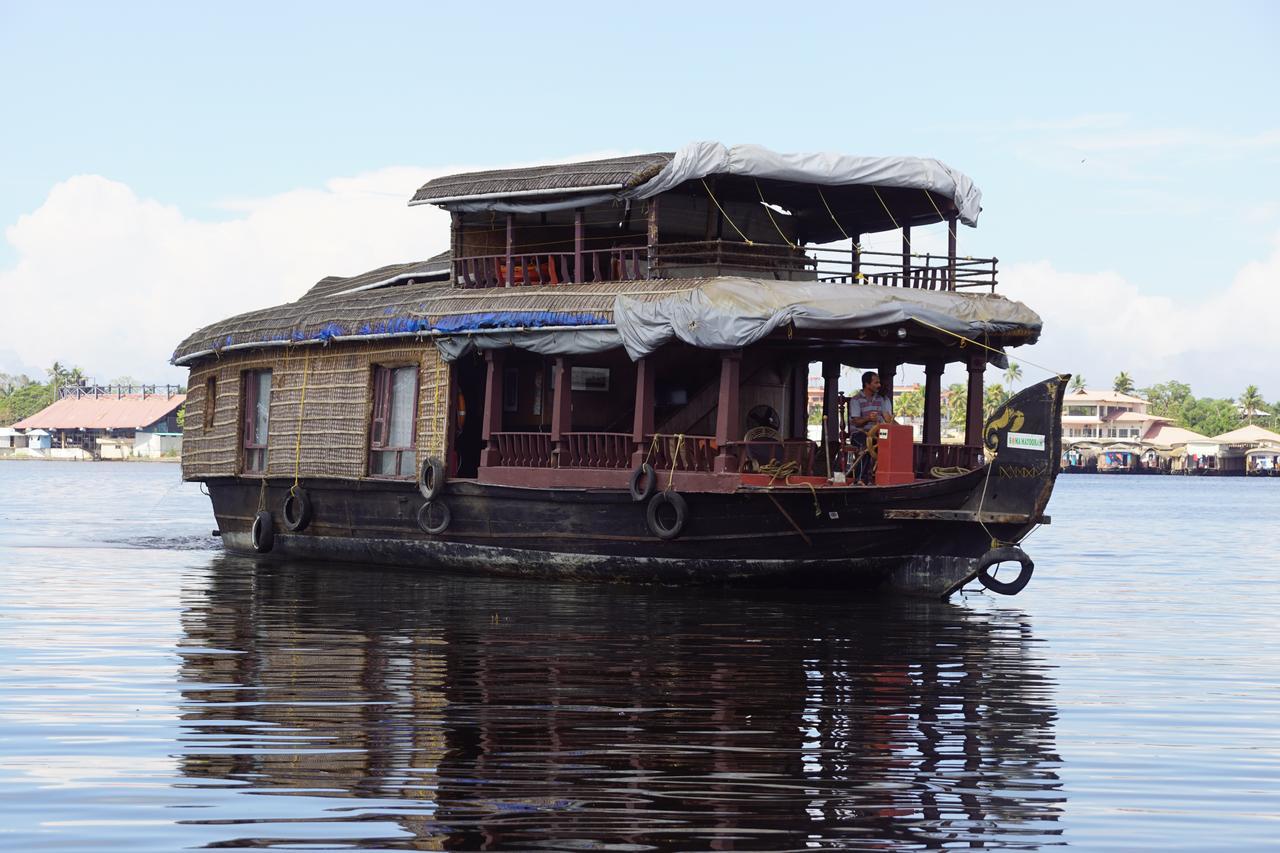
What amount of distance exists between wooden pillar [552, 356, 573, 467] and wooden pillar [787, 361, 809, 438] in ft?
8.69

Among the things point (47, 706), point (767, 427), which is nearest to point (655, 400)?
point (767, 427)

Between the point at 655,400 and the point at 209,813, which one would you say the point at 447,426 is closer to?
the point at 655,400

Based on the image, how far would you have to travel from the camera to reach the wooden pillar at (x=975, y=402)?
16359 millimetres

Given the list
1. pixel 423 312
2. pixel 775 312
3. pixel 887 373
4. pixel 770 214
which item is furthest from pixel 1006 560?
pixel 423 312

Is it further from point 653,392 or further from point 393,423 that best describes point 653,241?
point 393,423

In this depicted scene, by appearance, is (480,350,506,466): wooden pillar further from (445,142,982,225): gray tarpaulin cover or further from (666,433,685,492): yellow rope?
(666,433,685,492): yellow rope

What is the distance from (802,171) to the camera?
16.0 metres

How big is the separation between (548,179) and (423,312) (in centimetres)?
207

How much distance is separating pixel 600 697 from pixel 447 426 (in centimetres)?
847

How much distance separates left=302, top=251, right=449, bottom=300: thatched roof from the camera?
66.3ft

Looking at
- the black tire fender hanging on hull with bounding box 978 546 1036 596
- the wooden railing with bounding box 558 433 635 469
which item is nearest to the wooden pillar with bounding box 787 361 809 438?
the wooden railing with bounding box 558 433 635 469

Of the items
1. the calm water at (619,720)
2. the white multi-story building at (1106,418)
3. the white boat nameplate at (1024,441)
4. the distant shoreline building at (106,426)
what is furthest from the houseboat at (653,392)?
the white multi-story building at (1106,418)

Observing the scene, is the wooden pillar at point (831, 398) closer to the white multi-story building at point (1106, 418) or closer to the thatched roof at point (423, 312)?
the thatched roof at point (423, 312)

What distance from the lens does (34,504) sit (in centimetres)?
4197
